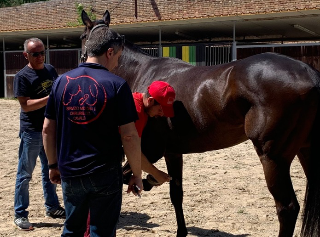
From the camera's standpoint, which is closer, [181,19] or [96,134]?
[96,134]

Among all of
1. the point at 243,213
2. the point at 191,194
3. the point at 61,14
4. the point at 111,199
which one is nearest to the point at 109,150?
the point at 111,199

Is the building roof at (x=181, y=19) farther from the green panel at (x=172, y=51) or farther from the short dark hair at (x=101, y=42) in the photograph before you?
the short dark hair at (x=101, y=42)

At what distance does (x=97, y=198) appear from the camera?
2586mm

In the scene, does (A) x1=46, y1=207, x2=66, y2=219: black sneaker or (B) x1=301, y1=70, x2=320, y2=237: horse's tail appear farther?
(A) x1=46, y1=207, x2=66, y2=219: black sneaker

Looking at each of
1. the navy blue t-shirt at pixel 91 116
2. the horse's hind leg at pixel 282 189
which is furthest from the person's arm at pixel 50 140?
the horse's hind leg at pixel 282 189

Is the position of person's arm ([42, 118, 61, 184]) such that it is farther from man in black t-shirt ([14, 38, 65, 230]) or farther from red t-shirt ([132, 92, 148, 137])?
man in black t-shirt ([14, 38, 65, 230])

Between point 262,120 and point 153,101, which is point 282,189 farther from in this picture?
point 153,101

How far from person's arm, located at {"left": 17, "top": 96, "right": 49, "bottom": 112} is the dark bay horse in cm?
105

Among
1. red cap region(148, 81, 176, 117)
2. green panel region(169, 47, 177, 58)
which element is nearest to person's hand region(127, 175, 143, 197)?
red cap region(148, 81, 176, 117)

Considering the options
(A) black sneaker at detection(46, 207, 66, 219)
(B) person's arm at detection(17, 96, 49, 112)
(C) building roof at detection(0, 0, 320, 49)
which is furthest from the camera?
(C) building roof at detection(0, 0, 320, 49)

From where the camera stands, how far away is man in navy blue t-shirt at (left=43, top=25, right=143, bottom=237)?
8.13 feet

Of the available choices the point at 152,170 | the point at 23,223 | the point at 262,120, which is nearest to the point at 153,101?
the point at 152,170

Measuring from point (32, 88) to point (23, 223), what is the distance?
4.43ft

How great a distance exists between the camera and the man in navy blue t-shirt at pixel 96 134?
2.48 meters
